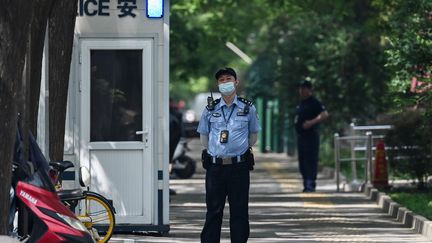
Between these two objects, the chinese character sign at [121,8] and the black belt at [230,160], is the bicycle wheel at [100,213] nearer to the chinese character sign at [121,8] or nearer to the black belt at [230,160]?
the black belt at [230,160]

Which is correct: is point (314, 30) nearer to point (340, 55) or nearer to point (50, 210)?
point (340, 55)

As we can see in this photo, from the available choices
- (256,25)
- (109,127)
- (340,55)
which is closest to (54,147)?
(109,127)

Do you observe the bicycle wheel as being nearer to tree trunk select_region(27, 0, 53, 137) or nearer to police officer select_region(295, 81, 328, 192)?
tree trunk select_region(27, 0, 53, 137)

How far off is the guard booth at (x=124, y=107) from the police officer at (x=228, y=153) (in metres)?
2.87

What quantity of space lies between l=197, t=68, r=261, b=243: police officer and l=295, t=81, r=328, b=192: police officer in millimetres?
10964

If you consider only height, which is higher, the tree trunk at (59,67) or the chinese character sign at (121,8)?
the chinese character sign at (121,8)

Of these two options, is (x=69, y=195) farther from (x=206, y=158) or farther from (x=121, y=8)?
(x=121, y=8)

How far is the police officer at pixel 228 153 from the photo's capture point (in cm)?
1359

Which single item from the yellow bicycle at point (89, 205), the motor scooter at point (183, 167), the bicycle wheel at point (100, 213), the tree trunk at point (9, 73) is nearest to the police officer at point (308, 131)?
the motor scooter at point (183, 167)

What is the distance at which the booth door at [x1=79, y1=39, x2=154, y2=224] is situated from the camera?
54.7 ft

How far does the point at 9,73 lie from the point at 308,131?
14.4 m

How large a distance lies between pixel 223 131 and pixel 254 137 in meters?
0.36

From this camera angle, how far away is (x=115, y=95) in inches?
661

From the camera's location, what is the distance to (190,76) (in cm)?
4569
